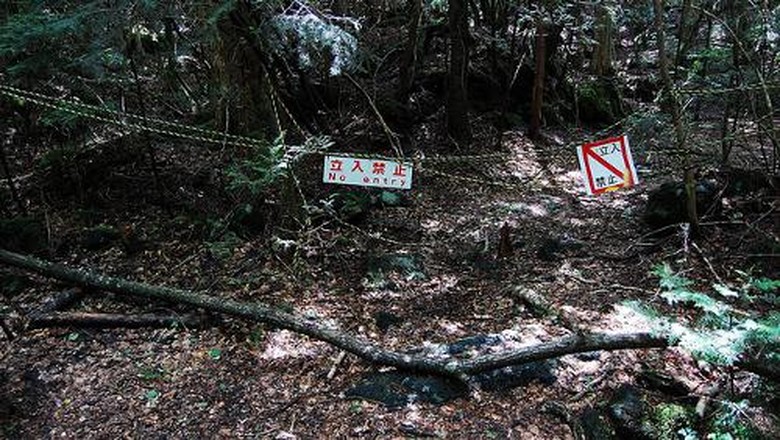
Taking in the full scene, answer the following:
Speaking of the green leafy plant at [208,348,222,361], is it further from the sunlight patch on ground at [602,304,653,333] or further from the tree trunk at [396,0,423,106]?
the tree trunk at [396,0,423,106]

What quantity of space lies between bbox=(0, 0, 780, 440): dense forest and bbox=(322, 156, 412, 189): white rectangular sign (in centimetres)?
2

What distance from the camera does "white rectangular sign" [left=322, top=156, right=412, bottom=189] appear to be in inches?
189

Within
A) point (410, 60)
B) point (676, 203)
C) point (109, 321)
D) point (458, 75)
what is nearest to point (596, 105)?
point (458, 75)

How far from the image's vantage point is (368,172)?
4828 millimetres

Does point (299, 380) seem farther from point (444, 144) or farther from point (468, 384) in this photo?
point (444, 144)

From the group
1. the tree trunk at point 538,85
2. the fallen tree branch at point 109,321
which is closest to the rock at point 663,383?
the fallen tree branch at point 109,321

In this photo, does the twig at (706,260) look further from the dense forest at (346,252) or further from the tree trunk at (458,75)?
the tree trunk at (458,75)

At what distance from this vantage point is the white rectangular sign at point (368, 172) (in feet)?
15.7

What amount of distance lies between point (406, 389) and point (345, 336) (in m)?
0.69

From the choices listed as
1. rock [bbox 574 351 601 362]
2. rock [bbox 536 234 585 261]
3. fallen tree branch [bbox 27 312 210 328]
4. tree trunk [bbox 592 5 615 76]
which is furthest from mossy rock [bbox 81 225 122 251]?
tree trunk [bbox 592 5 615 76]

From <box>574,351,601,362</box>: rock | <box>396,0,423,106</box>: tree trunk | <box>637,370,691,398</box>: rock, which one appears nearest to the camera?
<box>637,370,691,398</box>: rock

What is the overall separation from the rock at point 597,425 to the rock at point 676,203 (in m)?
2.89

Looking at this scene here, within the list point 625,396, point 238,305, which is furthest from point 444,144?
point 625,396

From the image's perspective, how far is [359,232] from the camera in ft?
20.7
